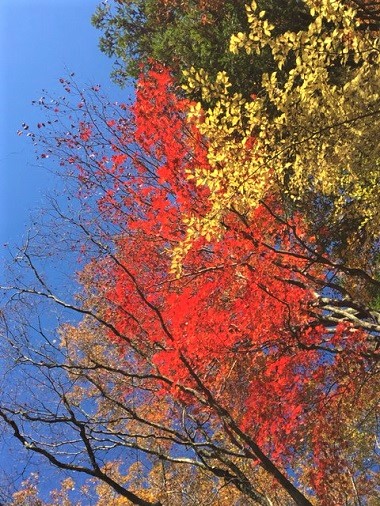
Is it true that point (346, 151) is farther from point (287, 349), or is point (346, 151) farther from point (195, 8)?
point (195, 8)

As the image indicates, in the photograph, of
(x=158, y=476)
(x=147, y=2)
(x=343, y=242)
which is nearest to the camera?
(x=343, y=242)

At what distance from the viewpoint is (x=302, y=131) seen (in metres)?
6.14

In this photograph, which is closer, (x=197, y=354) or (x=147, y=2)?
(x=197, y=354)

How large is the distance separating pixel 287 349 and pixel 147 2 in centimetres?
954

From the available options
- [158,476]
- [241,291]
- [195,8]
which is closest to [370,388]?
[241,291]

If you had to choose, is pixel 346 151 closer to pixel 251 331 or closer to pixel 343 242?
pixel 251 331

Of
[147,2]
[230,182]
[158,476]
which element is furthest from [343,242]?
[158,476]

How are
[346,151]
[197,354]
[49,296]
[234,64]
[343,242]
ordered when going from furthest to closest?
[343,242] < [234,64] < [197,354] < [49,296] < [346,151]

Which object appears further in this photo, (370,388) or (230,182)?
(370,388)

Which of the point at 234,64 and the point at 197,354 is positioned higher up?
the point at 234,64

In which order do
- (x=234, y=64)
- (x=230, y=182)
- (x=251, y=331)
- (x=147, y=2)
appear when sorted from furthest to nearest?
(x=147, y=2)
(x=234, y=64)
(x=251, y=331)
(x=230, y=182)

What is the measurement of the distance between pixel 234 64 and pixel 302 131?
5.77m

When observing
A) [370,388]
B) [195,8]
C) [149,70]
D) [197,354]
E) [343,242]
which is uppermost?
[149,70]

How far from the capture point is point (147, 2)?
13.1m
